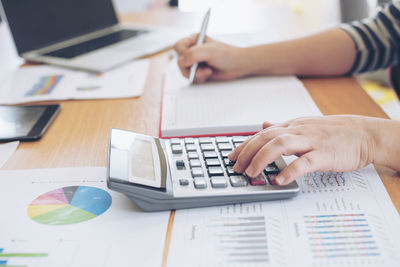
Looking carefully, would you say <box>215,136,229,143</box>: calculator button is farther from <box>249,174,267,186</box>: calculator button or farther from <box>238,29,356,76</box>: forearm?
<box>238,29,356,76</box>: forearm

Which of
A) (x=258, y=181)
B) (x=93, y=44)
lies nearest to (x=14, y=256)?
(x=258, y=181)

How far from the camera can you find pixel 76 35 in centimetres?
108

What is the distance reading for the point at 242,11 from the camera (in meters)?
1.34

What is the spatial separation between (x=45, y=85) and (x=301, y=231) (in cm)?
67

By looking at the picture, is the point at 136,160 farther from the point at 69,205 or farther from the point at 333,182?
the point at 333,182

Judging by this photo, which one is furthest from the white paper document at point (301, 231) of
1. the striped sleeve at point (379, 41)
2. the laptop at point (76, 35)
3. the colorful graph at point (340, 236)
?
the laptop at point (76, 35)

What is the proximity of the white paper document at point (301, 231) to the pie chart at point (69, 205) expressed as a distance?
98mm

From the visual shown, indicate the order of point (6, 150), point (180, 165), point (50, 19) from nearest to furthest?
point (180, 165) → point (6, 150) → point (50, 19)

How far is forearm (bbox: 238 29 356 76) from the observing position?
31.5 inches

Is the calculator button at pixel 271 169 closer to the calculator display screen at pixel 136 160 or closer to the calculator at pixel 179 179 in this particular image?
the calculator at pixel 179 179

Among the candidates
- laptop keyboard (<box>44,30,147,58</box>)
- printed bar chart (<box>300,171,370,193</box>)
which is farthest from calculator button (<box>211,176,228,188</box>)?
laptop keyboard (<box>44,30,147,58</box>)

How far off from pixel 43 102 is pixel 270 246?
57 centimetres

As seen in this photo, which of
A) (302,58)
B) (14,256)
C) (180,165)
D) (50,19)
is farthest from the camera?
(50,19)

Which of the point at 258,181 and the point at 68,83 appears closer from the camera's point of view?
the point at 258,181
